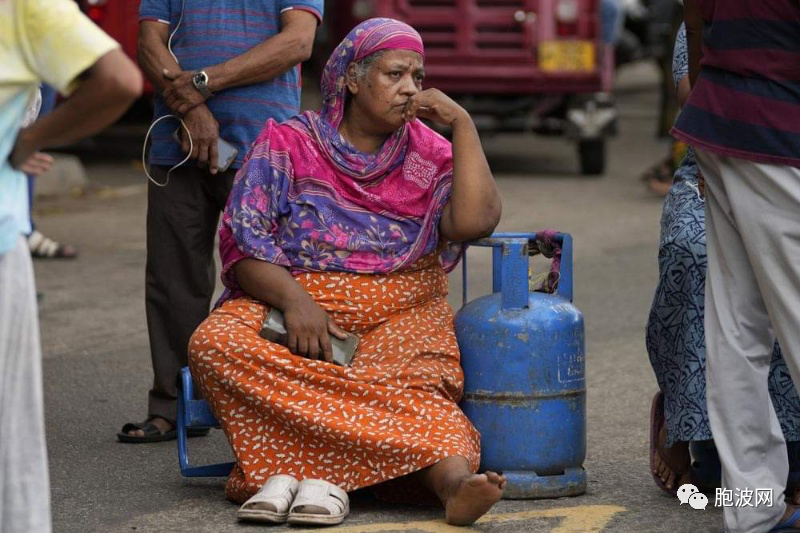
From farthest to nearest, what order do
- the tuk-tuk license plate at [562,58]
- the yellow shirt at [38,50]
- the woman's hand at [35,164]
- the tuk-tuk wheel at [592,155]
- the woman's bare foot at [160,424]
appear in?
the tuk-tuk wheel at [592,155], the tuk-tuk license plate at [562,58], the woman's bare foot at [160,424], the woman's hand at [35,164], the yellow shirt at [38,50]

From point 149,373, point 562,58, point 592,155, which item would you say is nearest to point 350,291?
point 149,373

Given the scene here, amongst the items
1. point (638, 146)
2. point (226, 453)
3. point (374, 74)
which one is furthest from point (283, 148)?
point (638, 146)

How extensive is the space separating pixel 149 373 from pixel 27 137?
2978 mm

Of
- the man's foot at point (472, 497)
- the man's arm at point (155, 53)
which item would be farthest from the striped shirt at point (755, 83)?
the man's arm at point (155, 53)

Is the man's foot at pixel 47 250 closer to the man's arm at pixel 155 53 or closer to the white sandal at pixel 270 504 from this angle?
the man's arm at pixel 155 53

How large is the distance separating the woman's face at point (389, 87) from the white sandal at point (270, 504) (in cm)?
111

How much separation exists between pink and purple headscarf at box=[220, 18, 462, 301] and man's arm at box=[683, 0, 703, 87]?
2.65 feet

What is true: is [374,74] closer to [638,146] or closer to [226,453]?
[226,453]

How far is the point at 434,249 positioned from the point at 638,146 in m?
10.6

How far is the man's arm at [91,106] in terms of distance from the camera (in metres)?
2.91

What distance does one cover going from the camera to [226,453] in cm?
474

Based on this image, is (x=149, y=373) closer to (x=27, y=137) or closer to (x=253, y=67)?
(x=253, y=67)

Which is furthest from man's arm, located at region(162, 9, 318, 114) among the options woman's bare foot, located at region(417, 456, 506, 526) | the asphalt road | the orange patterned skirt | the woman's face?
woman's bare foot, located at region(417, 456, 506, 526)

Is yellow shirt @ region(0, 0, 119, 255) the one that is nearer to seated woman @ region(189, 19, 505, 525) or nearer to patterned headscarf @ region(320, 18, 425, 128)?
seated woman @ region(189, 19, 505, 525)
